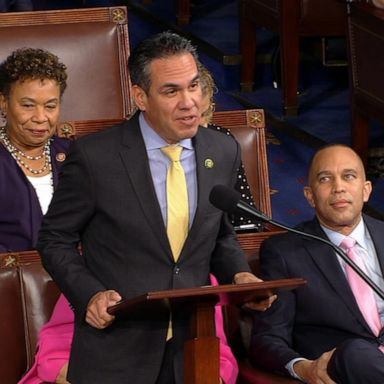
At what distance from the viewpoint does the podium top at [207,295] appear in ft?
6.52

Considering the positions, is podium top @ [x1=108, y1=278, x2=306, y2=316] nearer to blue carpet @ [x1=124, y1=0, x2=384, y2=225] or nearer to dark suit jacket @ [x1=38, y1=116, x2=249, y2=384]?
dark suit jacket @ [x1=38, y1=116, x2=249, y2=384]

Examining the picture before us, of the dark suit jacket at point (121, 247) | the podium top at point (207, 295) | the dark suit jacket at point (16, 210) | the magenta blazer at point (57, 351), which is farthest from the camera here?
the dark suit jacket at point (16, 210)

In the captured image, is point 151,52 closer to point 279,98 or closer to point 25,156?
point 25,156

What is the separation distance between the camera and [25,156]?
305 cm

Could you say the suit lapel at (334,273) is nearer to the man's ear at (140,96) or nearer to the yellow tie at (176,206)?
the yellow tie at (176,206)

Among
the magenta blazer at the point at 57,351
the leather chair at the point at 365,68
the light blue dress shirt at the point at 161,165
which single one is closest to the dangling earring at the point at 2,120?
the magenta blazer at the point at 57,351

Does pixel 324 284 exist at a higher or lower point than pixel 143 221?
lower

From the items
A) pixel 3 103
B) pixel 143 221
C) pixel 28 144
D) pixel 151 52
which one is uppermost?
pixel 151 52

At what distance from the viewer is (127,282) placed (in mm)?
2332

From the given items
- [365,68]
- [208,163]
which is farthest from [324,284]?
[365,68]

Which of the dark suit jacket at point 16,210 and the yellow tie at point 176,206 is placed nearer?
the yellow tie at point 176,206

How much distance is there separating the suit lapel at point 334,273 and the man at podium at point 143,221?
0.98 feet

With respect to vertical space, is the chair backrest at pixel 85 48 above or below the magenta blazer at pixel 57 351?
above

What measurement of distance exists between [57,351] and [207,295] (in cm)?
58
